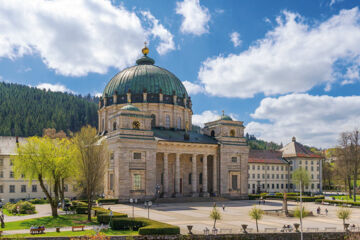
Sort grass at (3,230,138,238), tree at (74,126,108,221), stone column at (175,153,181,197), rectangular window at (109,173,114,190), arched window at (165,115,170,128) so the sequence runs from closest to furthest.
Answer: grass at (3,230,138,238)
tree at (74,126,108,221)
rectangular window at (109,173,114,190)
stone column at (175,153,181,197)
arched window at (165,115,170,128)

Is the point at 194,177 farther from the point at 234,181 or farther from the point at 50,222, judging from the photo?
the point at 50,222

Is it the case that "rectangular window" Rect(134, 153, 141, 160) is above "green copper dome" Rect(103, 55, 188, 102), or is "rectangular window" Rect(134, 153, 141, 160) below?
below

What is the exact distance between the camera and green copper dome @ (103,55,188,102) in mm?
77188

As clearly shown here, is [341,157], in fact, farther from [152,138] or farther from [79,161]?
[79,161]

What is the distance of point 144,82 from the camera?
7762 centimetres

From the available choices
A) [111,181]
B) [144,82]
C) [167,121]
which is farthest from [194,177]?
[144,82]

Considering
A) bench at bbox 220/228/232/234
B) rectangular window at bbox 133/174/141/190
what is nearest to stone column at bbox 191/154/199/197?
rectangular window at bbox 133/174/141/190

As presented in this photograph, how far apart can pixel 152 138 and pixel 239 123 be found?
69.4 ft

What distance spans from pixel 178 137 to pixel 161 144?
5787mm

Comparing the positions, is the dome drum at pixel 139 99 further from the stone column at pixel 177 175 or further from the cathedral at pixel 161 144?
the stone column at pixel 177 175

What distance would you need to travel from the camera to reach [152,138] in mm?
65188

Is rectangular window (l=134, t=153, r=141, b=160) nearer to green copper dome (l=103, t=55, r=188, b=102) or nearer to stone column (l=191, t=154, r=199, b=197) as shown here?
stone column (l=191, t=154, r=199, b=197)

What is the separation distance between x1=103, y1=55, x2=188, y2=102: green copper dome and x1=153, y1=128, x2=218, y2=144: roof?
900cm

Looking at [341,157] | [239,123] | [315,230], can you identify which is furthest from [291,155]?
[315,230]
